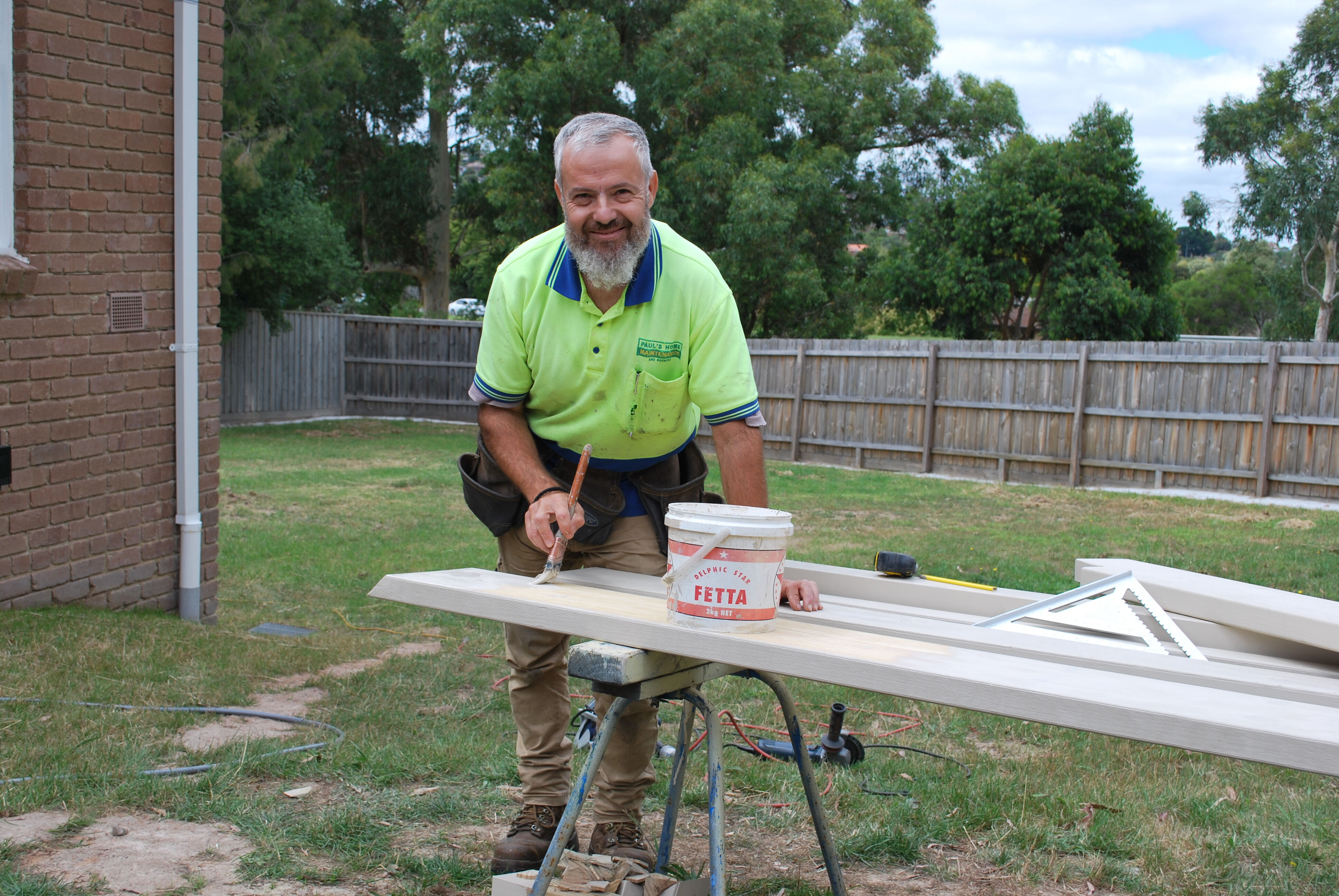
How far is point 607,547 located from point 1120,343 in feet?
41.7

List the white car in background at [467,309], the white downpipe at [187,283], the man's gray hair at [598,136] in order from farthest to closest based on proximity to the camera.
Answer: the white car in background at [467,309]
the white downpipe at [187,283]
the man's gray hair at [598,136]

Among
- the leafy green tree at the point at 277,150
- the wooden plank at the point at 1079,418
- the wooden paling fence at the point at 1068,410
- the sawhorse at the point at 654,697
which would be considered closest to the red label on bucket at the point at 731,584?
the sawhorse at the point at 654,697

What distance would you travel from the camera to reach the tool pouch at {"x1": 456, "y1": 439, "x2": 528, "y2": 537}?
120 inches

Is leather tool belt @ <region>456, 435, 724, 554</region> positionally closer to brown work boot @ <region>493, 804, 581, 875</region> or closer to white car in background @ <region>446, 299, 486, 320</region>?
brown work boot @ <region>493, 804, 581, 875</region>

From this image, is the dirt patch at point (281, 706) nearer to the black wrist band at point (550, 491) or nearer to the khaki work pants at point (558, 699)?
the khaki work pants at point (558, 699)

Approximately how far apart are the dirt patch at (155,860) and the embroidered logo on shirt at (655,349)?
1645 mm

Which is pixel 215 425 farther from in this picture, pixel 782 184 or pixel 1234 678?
pixel 782 184

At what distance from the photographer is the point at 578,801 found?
2246 millimetres

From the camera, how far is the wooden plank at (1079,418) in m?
14.4

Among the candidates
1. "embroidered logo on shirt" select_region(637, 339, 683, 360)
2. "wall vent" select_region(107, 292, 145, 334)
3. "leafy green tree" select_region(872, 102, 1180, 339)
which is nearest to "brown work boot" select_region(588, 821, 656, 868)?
"embroidered logo on shirt" select_region(637, 339, 683, 360)

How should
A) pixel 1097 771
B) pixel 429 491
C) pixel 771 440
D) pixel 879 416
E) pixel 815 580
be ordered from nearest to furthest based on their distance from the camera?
1. pixel 815 580
2. pixel 1097 771
3. pixel 429 491
4. pixel 879 416
5. pixel 771 440

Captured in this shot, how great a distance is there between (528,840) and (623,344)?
138cm

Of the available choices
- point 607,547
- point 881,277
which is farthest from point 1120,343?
point 607,547

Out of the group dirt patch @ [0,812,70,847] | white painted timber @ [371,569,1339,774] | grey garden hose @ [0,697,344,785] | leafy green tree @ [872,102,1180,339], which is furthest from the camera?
leafy green tree @ [872,102,1180,339]
